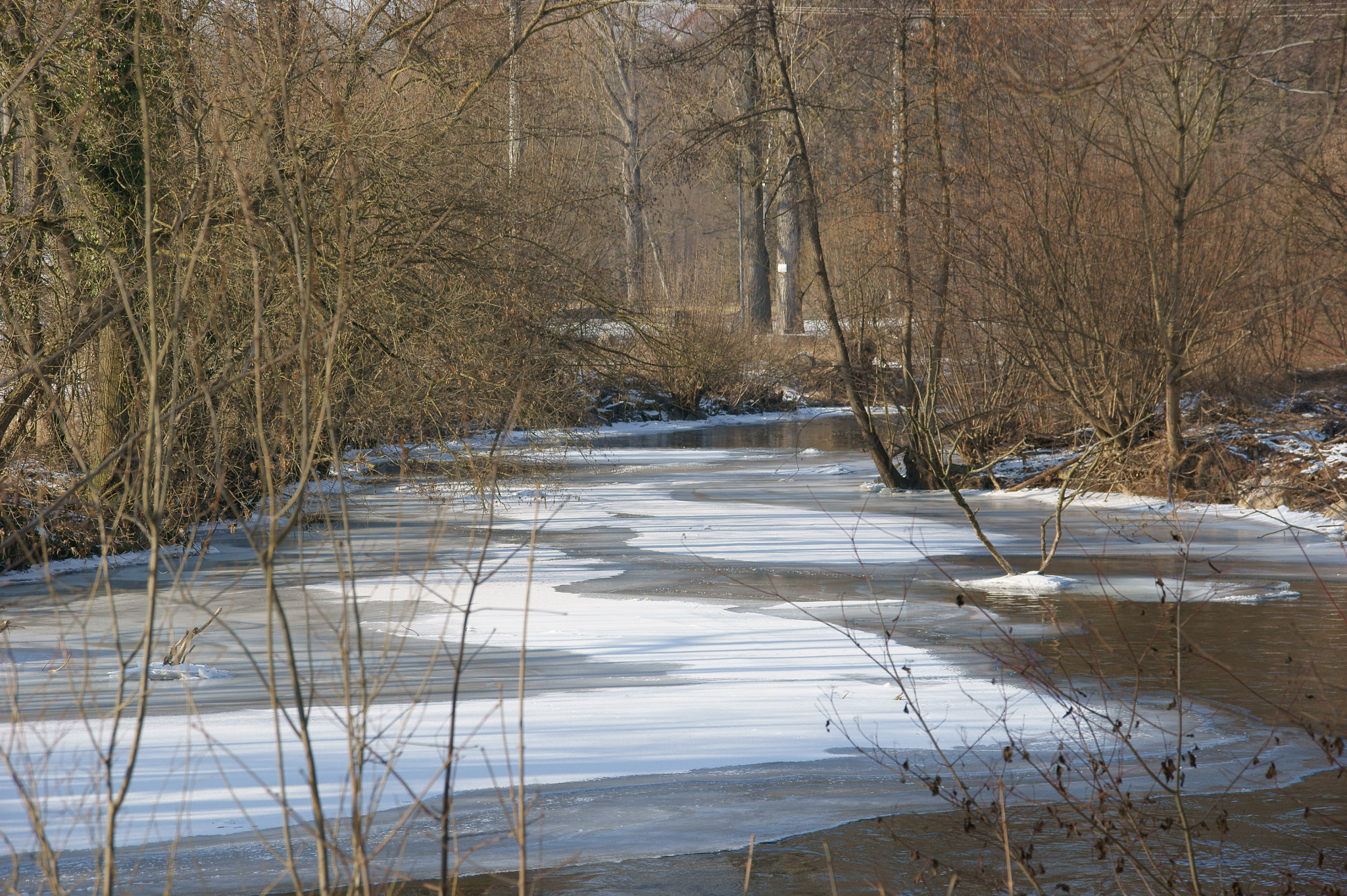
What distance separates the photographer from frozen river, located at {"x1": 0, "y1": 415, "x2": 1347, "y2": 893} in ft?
14.5

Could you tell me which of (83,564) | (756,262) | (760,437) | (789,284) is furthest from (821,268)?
(789,284)

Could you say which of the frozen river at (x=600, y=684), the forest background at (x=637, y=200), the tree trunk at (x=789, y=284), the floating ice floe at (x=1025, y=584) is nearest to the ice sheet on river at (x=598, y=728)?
the frozen river at (x=600, y=684)

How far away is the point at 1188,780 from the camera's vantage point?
5.16 meters

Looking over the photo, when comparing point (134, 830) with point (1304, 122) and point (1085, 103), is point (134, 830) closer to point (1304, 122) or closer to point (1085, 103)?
point (1085, 103)

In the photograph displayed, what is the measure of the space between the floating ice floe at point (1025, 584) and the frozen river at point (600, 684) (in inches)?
3.0

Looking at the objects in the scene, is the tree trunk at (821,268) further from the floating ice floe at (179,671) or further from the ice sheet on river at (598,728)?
the floating ice floe at (179,671)

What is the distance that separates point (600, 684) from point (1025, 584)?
3.84 meters

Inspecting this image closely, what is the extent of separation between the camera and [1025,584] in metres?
9.12

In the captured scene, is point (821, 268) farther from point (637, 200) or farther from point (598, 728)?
point (598, 728)

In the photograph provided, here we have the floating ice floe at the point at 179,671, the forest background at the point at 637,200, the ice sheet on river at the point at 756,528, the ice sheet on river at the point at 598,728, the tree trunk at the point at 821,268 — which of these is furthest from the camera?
the tree trunk at the point at 821,268

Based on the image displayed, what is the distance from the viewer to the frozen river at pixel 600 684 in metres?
4.41

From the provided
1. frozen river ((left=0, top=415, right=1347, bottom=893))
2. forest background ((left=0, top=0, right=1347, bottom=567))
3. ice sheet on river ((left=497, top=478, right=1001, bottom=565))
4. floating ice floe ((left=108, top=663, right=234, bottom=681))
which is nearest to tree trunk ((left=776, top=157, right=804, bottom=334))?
forest background ((left=0, top=0, right=1347, bottom=567))

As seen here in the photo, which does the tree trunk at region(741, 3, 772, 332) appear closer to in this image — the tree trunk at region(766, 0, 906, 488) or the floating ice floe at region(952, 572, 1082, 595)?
the tree trunk at region(766, 0, 906, 488)

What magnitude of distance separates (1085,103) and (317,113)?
25.6 feet
